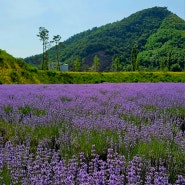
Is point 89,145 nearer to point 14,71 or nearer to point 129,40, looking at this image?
point 14,71

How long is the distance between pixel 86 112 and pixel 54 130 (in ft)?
3.75

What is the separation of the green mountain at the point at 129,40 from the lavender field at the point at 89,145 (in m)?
79.5

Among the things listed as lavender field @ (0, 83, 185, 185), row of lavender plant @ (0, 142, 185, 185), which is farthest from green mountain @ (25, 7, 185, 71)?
row of lavender plant @ (0, 142, 185, 185)

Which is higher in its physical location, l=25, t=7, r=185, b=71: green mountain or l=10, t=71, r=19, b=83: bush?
l=25, t=7, r=185, b=71: green mountain

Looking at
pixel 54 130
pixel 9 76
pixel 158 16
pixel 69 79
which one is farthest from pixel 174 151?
pixel 158 16

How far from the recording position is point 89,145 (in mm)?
4148

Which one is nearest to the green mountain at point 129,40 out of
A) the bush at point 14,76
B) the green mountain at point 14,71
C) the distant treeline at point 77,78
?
the distant treeline at point 77,78

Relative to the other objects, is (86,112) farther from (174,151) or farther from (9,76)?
(9,76)

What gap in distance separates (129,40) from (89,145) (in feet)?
370

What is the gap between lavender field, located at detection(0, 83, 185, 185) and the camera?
288cm

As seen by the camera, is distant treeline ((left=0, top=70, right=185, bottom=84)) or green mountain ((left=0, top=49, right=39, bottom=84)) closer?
green mountain ((left=0, top=49, right=39, bottom=84))

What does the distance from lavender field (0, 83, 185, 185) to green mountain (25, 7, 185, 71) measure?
79518mm

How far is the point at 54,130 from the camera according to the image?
4.95m

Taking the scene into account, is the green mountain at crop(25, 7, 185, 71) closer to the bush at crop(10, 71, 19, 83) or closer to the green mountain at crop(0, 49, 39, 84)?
the green mountain at crop(0, 49, 39, 84)
